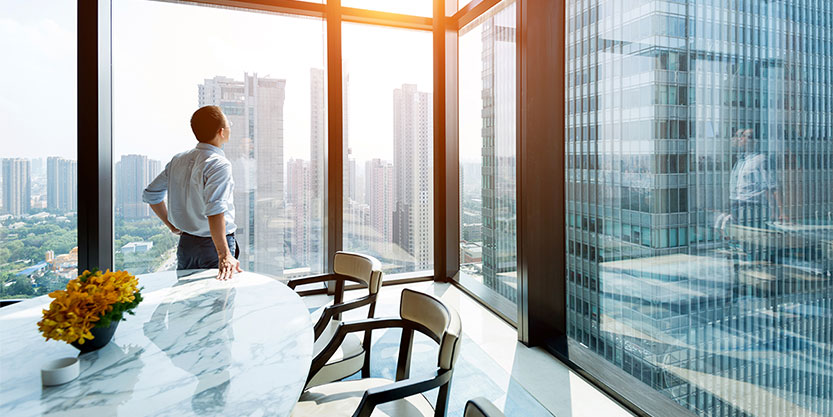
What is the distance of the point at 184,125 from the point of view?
3.48 meters

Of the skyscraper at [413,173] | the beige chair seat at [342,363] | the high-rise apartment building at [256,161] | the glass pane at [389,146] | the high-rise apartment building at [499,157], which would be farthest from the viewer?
the skyscraper at [413,173]

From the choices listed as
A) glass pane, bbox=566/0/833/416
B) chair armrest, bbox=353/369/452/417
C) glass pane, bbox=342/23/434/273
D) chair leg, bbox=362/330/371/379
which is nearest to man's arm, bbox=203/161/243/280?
chair leg, bbox=362/330/371/379

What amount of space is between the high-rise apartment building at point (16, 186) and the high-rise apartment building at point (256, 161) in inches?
55.6

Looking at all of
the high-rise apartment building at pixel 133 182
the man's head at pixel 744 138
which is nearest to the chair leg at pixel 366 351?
the man's head at pixel 744 138

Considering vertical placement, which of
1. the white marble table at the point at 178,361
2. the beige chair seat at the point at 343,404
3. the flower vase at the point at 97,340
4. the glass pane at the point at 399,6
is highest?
the glass pane at the point at 399,6

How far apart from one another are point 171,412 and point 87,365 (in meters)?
0.42

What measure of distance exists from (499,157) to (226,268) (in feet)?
7.59

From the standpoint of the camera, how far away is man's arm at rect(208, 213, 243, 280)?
2031mm

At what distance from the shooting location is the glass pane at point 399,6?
3.91 metres

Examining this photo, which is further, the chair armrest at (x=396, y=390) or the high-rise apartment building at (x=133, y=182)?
the high-rise apartment building at (x=133, y=182)

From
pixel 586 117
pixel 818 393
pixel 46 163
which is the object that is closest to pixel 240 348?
pixel 818 393

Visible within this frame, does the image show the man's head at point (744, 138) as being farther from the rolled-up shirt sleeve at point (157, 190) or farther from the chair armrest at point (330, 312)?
the rolled-up shirt sleeve at point (157, 190)

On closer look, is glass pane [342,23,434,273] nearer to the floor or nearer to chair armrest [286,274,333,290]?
the floor

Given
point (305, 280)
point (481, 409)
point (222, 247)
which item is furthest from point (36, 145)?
point (481, 409)
